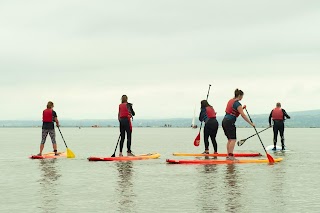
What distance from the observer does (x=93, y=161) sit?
18.4m

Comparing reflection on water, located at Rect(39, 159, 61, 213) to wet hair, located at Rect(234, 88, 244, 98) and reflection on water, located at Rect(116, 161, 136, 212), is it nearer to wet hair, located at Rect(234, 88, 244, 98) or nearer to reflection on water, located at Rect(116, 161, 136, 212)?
reflection on water, located at Rect(116, 161, 136, 212)

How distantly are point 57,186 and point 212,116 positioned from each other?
9535 mm

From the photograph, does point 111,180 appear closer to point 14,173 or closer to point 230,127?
point 14,173

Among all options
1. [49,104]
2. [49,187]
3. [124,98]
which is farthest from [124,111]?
[49,187]

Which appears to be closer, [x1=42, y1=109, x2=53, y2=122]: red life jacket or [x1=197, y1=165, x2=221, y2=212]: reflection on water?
[x1=197, y1=165, x2=221, y2=212]: reflection on water

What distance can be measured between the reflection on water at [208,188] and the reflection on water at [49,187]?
8.02 ft

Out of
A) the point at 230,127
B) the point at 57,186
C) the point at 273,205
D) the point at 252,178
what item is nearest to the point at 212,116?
the point at 230,127

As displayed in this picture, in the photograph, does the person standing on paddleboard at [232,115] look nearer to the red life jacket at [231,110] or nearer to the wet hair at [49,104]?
the red life jacket at [231,110]

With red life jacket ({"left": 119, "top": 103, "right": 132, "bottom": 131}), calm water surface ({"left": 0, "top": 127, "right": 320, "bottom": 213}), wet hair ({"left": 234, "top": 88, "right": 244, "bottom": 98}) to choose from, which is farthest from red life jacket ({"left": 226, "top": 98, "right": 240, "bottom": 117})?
red life jacket ({"left": 119, "top": 103, "right": 132, "bottom": 131})

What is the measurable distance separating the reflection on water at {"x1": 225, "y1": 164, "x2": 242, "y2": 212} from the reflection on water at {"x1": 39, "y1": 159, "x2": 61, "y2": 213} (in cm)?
282

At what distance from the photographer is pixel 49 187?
37.4ft

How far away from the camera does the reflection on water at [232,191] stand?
866 centimetres

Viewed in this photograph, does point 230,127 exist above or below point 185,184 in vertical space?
above

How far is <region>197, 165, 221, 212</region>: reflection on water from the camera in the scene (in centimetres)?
879
